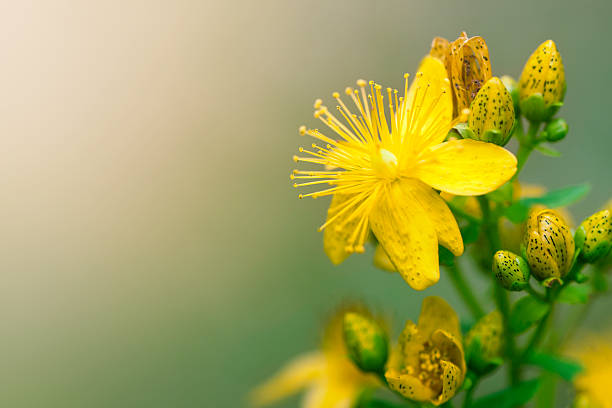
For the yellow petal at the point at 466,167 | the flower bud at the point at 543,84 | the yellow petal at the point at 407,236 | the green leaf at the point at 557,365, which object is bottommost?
the green leaf at the point at 557,365

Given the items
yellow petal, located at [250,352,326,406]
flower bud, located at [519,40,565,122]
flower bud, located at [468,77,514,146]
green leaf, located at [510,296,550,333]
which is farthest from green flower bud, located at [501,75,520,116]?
yellow petal, located at [250,352,326,406]

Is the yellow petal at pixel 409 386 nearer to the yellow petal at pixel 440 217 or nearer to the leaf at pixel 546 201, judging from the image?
the yellow petal at pixel 440 217

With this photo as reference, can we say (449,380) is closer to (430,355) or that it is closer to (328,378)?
(430,355)

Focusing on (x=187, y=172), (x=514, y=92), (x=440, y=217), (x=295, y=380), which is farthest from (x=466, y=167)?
(x=187, y=172)

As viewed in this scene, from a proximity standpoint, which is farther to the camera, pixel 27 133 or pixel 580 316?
pixel 27 133

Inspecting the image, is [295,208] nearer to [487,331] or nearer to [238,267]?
[238,267]

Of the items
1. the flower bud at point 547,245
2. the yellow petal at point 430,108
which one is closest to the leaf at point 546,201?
the flower bud at point 547,245

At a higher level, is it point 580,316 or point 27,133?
point 27,133

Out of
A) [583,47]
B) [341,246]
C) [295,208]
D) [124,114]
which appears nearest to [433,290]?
[295,208]
